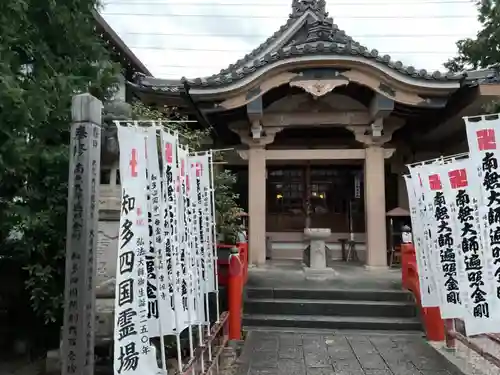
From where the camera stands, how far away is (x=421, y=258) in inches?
264

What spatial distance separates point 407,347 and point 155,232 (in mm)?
4786

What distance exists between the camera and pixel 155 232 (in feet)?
12.7

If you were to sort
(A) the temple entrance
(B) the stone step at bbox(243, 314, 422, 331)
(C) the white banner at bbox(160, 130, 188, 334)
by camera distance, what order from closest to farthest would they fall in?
(C) the white banner at bbox(160, 130, 188, 334)
(B) the stone step at bbox(243, 314, 422, 331)
(A) the temple entrance

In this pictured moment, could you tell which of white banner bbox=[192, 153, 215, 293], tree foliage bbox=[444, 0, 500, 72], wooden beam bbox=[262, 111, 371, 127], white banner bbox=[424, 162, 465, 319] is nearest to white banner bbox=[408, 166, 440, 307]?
white banner bbox=[424, 162, 465, 319]

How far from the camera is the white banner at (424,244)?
20.3 feet

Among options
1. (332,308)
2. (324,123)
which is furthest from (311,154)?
(332,308)

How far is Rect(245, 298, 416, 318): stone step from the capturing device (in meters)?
7.88

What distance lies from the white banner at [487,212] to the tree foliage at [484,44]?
35.6 feet

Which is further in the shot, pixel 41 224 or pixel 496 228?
pixel 41 224

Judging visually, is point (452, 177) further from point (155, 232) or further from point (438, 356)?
point (155, 232)

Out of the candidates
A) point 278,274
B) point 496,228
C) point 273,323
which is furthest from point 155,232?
point 278,274

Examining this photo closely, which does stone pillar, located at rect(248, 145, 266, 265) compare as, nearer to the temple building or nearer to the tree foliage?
the temple building

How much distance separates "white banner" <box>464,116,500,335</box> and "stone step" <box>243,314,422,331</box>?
2.98m

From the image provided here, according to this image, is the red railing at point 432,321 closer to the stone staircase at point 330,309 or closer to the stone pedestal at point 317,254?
the stone staircase at point 330,309
